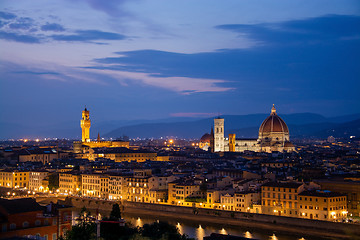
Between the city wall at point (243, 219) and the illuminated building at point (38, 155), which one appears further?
the illuminated building at point (38, 155)

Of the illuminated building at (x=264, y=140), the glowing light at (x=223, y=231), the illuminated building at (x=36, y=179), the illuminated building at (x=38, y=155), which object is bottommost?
the glowing light at (x=223, y=231)

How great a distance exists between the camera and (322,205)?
120 ft

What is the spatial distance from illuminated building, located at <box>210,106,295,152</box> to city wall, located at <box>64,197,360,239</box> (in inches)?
2223

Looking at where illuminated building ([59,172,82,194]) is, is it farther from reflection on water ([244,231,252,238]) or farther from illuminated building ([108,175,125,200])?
reflection on water ([244,231,252,238])

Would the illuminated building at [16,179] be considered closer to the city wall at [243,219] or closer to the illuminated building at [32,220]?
the city wall at [243,219]

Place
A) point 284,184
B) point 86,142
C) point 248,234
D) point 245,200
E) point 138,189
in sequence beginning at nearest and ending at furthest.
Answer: point 248,234
point 284,184
point 245,200
point 138,189
point 86,142

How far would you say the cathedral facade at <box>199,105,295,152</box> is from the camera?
101 m

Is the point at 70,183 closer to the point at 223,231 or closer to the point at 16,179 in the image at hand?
the point at 16,179

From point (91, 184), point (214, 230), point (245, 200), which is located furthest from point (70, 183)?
point (214, 230)

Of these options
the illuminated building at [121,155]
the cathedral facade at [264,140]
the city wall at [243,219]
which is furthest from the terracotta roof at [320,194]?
the cathedral facade at [264,140]

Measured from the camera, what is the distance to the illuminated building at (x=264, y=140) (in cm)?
10075

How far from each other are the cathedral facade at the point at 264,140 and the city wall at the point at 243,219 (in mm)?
56447

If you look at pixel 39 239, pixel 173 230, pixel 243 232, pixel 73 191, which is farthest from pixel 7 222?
pixel 73 191

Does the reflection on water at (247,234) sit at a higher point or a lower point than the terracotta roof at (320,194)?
lower
